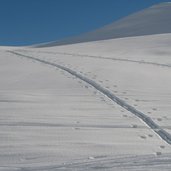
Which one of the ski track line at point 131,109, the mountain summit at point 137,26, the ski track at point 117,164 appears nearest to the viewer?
the ski track at point 117,164

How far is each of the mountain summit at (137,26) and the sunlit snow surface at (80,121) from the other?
861 inches

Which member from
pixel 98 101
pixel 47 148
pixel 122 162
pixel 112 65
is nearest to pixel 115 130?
pixel 47 148

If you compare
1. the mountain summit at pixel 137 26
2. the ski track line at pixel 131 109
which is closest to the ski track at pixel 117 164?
the ski track line at pixel 131 109

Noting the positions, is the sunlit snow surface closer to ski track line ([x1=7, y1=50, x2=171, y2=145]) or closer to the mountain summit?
ski track line ([x1=7, y1=50, x2=171, y2=145])

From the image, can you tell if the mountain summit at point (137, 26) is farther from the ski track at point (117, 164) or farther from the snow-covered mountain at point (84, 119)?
the ski track at point (117, 164)

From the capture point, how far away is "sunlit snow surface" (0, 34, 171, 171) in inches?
225

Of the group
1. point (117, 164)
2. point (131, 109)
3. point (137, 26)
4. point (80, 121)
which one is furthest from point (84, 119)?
point (137, 26)

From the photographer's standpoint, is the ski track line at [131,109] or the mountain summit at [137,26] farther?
the mountain summit at [137,26]

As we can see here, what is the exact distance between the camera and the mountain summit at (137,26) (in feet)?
123

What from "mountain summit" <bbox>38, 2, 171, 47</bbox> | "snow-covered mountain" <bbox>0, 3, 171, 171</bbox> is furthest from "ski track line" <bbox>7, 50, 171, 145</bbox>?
"mountain summit" <bbox>38, 2, 171, 47</bbox>

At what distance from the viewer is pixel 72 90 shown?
11.4 metres

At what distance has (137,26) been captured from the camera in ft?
139

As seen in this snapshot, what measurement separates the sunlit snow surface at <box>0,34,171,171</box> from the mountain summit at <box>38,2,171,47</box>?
71.7 feet

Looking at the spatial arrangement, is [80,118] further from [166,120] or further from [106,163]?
[106,163]
